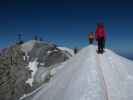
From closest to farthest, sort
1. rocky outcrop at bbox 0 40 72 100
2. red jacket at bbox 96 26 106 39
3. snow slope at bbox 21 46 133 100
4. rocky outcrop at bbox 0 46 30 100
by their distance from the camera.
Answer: snow slope at bbox 21 46 133 100, red jacket at bbox 96 26 106 39, rocky outcrop at bbox 0 46 30 100, rocky outcrop at bbox 0 40 72 100

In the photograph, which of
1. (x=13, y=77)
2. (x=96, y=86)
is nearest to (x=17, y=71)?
(x=13, y=77)

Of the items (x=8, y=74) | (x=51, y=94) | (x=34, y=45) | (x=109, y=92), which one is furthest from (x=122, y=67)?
(x=34, y=45)

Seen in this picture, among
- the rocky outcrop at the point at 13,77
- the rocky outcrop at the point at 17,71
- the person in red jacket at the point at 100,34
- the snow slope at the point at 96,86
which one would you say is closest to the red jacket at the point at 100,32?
the person in red jacket at the point at 100,34

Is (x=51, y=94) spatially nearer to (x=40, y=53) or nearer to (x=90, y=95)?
(x=90, y=95)

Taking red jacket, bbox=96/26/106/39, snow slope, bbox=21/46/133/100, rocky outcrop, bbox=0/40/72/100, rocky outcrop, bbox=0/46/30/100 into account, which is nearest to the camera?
snow slope, bbox=21/46/133/100

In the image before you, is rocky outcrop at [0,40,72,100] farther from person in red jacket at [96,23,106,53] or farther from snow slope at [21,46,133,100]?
snow slope at [21,46,133,100]

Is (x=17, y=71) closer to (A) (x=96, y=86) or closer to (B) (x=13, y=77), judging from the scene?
(B) (x=13, y=77)

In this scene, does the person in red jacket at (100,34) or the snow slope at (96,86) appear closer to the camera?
the snow slope at (96,86)

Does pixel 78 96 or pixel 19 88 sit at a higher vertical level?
pixel 78 96

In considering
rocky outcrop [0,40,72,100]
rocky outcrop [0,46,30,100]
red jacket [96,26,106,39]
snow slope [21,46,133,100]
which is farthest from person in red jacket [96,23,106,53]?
rocky outcrop [0,46,30,100]

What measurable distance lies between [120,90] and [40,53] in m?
62.1

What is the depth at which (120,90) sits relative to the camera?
899 cm

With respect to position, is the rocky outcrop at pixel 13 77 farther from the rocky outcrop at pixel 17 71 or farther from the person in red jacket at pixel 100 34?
the person in red jacket at pixel 100 34

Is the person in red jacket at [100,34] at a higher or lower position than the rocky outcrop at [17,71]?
higher
